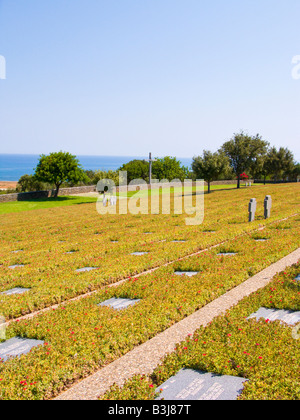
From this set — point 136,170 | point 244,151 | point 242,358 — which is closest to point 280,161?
point 244,151

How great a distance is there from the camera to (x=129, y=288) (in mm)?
9133

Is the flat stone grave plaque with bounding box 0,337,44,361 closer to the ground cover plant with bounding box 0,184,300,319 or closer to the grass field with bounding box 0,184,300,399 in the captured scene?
the grass field with bounding box 0,184,300,399

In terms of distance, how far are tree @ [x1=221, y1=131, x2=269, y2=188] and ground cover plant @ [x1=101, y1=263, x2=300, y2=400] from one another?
46458mm

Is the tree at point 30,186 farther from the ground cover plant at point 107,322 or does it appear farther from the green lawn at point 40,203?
the ground cover plant at point 107,322

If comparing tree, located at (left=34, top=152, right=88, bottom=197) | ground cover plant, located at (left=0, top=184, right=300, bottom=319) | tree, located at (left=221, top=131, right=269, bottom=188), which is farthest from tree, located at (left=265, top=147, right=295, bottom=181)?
ground cover plant, located at (left=0, top=184, right=300, bottom=319)

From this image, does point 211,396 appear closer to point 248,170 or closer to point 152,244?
point 152,244

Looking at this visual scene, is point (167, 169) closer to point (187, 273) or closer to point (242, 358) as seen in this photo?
point (187, 273)

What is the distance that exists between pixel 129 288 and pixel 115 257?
3.86 meters

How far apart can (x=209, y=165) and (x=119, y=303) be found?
37.7m

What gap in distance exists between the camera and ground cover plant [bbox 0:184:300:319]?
9523 mm

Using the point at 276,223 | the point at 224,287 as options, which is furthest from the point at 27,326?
the point at 276,223

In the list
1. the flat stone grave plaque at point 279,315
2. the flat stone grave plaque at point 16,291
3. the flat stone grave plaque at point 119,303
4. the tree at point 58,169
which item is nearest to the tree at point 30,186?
the tree at point 58,169

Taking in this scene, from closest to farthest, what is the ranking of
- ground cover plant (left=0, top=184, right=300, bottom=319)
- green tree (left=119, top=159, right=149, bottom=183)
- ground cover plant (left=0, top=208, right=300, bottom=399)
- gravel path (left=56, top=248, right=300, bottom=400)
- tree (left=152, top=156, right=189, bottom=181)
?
gravel path (left=56, top=248, right=300, bottom=400)
ground cover plant (left=0, top=208, right=300, bottom=399)
ground cover plant (left=0, top=184, right=300, bottom=319)
green tree (left=119, top=159, right=149, bottom=183)
tree (left=152, top=156, right=189, bottom=181)

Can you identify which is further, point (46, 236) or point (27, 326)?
point (46, 236)
